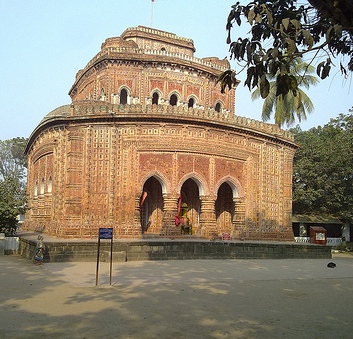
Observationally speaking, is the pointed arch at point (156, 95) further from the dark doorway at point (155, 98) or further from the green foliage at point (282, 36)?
the green foliage at point (282, 36)

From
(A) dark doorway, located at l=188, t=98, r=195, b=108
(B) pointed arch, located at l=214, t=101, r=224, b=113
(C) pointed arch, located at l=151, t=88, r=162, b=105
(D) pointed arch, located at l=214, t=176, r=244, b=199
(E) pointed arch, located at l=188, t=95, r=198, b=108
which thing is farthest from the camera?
(B) pointed arch, located at l=214, t=101, r=224, b=113

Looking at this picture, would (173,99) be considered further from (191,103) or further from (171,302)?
(171,302)

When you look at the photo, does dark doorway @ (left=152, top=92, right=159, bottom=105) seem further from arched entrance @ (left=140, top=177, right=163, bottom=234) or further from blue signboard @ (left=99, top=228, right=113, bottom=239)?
blue signboard @ (left=99, top=228, right=113, bottom=239)

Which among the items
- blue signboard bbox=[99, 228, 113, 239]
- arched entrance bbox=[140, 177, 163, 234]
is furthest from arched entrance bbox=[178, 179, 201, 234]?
blue signboard bbox=[99, 228, 113, 239]

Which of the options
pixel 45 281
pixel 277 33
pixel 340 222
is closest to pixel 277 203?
pixel 340 222

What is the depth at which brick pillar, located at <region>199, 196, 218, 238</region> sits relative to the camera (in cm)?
1773

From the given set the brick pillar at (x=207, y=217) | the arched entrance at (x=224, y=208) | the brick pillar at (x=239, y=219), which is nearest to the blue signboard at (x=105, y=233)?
the brick pillar at (x=207, y=217)

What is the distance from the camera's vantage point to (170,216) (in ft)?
56.2

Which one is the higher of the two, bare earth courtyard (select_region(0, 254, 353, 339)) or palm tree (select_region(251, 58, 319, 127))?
palm tree (select_region(251, 58, 319, 127))

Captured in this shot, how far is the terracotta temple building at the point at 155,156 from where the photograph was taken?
1677cm

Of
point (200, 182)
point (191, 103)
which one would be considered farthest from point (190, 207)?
point (191, 103)

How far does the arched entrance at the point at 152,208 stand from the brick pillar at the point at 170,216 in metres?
1.64

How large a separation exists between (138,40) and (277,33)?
732 inches

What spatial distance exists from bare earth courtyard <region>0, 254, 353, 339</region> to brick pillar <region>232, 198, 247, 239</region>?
632 centimetres
